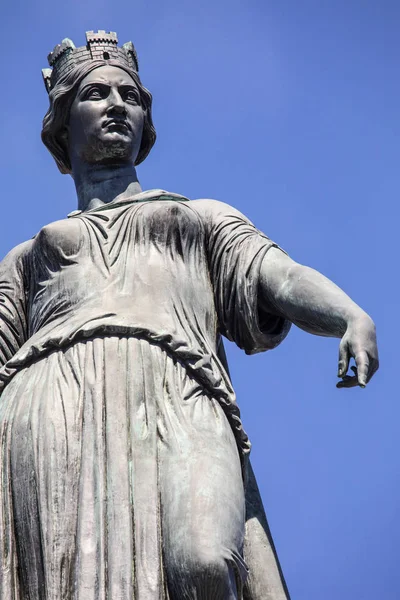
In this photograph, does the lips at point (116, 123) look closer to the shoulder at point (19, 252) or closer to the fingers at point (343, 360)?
the shoulder at point (19, 252)

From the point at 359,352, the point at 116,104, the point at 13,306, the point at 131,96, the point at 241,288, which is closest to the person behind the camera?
the point at 359,352

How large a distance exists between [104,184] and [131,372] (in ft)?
8.60

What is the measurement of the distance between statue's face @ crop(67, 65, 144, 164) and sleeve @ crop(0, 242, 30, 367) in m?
1.10

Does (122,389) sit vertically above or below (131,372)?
below

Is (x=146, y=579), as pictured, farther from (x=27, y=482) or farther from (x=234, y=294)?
(x=234, y=294)

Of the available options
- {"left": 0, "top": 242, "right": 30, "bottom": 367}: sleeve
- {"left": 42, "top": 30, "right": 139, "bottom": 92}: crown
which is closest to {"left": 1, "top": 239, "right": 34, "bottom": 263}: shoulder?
{"left": 0, "top": 242, "right": 30, "bottom": 367}: sleeve

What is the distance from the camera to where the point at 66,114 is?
1450 cm

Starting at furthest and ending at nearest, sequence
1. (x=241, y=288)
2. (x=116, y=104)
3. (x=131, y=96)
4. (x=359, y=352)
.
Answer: (x=131, y=96) → (x=116, y=104) → (x=241, y=288) → (x=359, y=352)

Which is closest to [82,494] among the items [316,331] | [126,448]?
[126,448]

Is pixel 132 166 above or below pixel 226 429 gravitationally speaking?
above

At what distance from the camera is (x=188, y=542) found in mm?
11117

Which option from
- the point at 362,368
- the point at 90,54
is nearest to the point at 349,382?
the point at 362,368

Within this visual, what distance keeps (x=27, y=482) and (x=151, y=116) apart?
171 inches

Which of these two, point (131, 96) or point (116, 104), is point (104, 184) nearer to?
point (116, 104)
